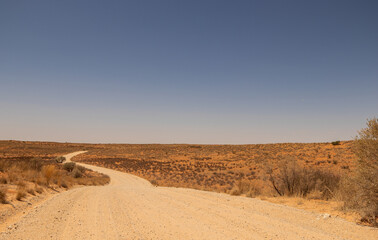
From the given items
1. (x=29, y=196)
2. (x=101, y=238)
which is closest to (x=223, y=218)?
(x=101, y=238)

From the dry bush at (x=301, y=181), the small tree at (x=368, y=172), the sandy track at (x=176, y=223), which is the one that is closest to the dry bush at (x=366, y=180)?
the small tree at (x=368, y=172)

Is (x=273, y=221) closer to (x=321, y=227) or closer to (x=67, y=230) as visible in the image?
(x=321, y=227)

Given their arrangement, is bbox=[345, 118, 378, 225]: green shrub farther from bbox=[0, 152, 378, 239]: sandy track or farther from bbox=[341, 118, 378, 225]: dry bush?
bbox=[0, 152, 378, 239]: sandy track

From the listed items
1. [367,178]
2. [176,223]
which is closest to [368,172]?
[367,178]

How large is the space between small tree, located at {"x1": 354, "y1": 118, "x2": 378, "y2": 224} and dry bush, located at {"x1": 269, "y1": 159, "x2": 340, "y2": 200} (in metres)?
5.82

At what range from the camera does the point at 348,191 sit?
8.38 m

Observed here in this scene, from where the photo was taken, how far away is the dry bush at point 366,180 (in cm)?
750

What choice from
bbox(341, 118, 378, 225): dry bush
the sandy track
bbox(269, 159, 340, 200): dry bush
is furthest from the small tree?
bbox(269, 159, 340, 200): dry bush

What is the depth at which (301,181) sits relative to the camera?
14031mm

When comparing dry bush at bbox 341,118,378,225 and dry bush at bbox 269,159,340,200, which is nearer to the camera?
dry bush at bbox 341,118,378,225

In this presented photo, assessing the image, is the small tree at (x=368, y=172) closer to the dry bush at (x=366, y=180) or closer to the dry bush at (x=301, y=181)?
the dry bush at (x=366, y=180)

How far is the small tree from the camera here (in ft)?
24.5

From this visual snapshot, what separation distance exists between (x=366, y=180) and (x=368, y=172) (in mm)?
265

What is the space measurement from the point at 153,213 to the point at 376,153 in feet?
25.5
